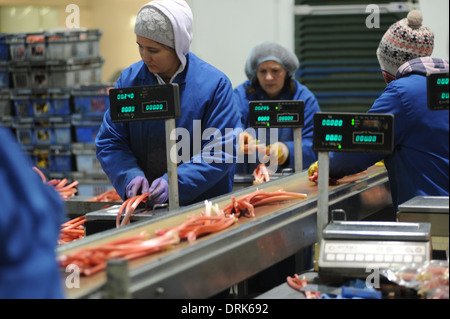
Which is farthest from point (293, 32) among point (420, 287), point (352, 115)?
point (420, 287)

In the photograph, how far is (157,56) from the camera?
298 centimetres

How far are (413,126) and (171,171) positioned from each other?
0.96 m

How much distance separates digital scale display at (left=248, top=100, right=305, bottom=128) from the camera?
11.0 feet

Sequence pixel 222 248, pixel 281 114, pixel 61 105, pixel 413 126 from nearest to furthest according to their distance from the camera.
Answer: pixel 222 248 → pixel 413 126 → pixel 281 114 → pixel 61 105

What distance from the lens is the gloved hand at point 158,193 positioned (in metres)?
2.78

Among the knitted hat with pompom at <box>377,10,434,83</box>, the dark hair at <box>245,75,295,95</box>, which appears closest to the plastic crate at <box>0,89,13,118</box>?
the dark hair at <box>245,75,295,95</box>

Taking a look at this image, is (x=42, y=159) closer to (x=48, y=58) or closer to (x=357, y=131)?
(x=48, y=58)

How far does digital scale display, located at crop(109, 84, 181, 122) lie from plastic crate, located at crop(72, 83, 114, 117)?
15.1 ft

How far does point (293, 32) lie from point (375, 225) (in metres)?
4.04

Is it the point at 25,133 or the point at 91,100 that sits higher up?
the point at 91,100

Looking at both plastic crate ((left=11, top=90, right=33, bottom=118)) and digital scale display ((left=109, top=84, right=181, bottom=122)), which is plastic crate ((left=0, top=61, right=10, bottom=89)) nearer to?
plastic crate ((left=11, top=90, right=33, bottom=118))

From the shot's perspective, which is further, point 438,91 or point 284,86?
point 284,86

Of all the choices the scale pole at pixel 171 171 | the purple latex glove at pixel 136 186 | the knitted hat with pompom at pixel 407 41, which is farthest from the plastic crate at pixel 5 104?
the knitted hat with pompom at pixel 407 41

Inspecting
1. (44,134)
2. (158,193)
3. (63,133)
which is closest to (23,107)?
(44,134)
